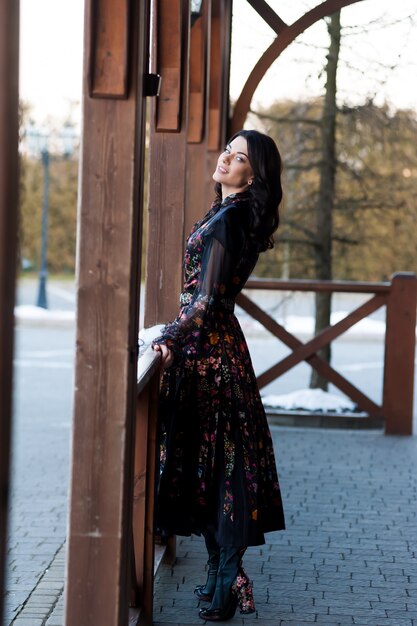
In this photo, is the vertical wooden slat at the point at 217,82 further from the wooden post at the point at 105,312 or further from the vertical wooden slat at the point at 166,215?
the wooden post at the point at 105,312

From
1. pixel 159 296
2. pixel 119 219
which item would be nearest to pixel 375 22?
pixel 159 296

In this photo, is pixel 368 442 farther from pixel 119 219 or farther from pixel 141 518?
pixel 119 219

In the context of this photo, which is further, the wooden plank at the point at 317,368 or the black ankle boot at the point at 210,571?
the wooden plank at the point at 317,368

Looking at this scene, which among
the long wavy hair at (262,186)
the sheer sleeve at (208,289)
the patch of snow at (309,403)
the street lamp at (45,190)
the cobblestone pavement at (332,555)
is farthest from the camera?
the street lamp at (45,190)

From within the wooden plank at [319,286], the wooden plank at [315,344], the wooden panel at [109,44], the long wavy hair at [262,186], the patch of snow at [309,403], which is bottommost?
the patch of snow at [309,403]

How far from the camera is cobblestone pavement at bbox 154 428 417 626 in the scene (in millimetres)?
3904

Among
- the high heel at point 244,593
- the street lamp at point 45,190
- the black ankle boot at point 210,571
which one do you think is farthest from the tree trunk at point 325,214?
the street lamp at point 45,190

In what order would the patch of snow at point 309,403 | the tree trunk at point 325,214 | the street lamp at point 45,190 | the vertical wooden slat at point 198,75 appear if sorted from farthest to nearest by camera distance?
the street lamp at point 45,190
the tree trunk at point 325,214
the patch of snow at point 309,403
the vertical wooden slat at point 198,75

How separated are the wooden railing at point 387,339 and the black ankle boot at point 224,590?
4.10 metres

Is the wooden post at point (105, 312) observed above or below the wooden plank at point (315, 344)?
above

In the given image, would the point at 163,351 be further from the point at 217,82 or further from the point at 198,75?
the point at 217,82

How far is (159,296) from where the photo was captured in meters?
4.52

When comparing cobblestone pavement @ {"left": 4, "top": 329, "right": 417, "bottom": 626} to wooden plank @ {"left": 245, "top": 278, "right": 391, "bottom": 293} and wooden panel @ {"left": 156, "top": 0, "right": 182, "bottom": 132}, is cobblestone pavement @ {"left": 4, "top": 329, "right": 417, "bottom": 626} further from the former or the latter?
wooden panel @ {"left": 156, "top": 0, "right": 182, "bottom": 132}

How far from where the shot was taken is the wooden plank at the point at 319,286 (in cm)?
772
